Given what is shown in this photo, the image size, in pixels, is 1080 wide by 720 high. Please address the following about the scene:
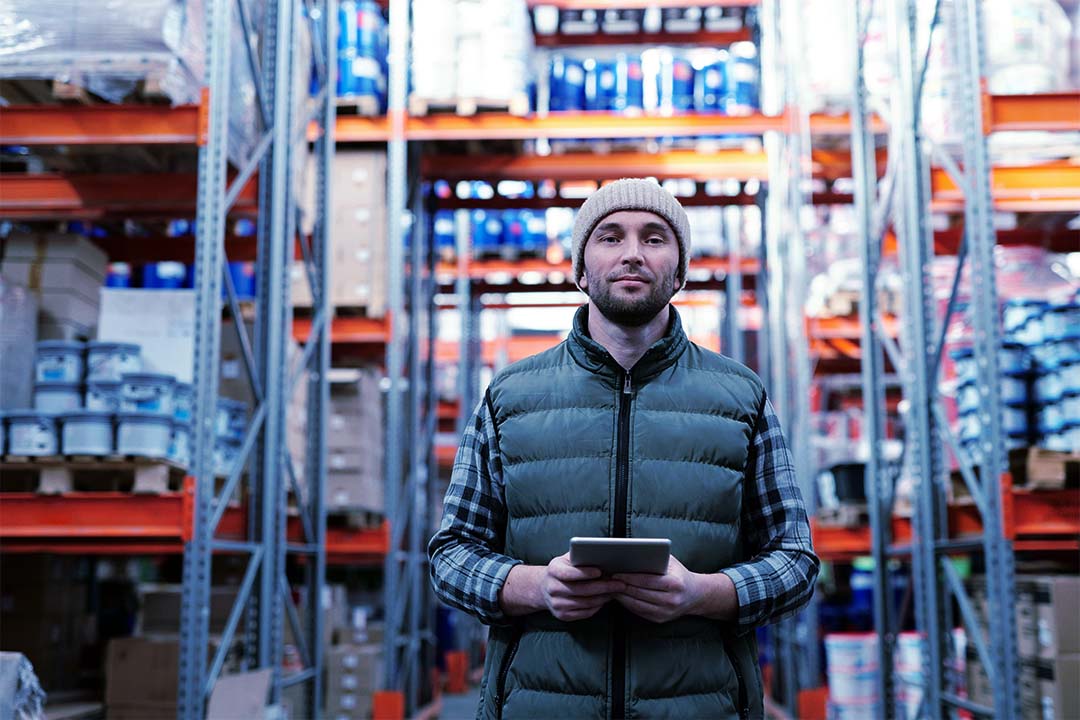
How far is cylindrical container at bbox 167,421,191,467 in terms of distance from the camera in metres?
5.52

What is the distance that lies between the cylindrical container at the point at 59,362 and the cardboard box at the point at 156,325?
0.38 metres

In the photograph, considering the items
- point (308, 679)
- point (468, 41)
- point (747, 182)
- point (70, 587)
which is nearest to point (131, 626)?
point (70, 587)

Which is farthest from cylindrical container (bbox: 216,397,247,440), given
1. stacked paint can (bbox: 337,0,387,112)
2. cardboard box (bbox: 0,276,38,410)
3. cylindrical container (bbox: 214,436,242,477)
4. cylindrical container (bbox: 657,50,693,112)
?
cylindrical container (bbox: 657,50,693,112)

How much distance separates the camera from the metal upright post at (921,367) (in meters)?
5.76

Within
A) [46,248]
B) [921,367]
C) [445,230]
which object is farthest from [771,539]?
[445,230]

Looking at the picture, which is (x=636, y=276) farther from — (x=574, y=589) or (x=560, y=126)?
(x=560, y=126)

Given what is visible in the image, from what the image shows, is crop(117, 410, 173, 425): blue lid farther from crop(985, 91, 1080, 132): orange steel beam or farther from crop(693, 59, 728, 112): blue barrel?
crop(693, 59, 728, 112): blue barrel

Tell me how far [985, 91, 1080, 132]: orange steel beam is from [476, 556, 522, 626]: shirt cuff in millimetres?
3881

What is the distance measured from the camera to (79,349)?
5461 millimetres

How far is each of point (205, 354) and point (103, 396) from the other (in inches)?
30.7

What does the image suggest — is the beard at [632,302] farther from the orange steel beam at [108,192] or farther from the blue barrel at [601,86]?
the blue barrel at [601,86]

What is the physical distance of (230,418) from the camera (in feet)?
20.6

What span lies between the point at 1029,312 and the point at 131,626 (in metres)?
6.88

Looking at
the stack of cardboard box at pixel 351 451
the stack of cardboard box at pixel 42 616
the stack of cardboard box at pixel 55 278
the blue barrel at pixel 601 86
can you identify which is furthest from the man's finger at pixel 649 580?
the blue barrel at pixel 601 86
